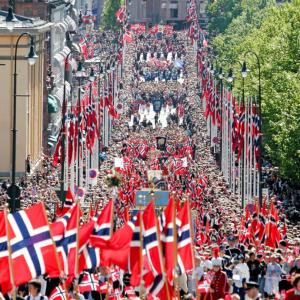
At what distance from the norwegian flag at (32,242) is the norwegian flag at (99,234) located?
10.9 feet

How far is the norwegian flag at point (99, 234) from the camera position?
1508 inches

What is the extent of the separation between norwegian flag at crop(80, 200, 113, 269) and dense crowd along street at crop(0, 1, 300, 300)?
4 cm

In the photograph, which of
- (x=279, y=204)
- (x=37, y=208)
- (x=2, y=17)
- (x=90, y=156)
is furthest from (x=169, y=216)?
(x=2, y=17)

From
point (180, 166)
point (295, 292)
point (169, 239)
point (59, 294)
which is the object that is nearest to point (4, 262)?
point (59, 294)

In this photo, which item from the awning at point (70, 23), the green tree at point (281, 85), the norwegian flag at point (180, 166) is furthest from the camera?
the awning at point (70, 23)

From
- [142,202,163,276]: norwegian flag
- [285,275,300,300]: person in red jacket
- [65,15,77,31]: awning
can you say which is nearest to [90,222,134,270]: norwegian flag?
[142,202,163,276]: norwegian flag

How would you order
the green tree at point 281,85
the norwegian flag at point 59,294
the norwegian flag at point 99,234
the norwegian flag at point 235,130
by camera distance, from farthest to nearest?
1. the green tree at point 281,85
2. the norwegian flag at point 235,130
3. the norwegian flag at point 99,234
4. the norwegian flag at point 59,294

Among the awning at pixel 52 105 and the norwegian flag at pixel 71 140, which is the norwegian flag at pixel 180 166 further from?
the awning at pixel 52 105

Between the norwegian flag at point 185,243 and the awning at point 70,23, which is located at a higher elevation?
the awning at point 70,23

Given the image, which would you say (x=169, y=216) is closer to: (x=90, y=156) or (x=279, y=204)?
(x=279, y=204)

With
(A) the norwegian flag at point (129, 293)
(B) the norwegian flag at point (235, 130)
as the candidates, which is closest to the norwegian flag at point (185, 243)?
(A) the norwegian flag at point (129, 293)

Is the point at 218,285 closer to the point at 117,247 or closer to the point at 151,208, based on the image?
the point at 117,247

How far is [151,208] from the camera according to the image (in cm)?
3644

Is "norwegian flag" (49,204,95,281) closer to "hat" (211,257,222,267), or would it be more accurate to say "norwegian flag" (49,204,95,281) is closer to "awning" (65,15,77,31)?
"hat" (211,257,222,267)
